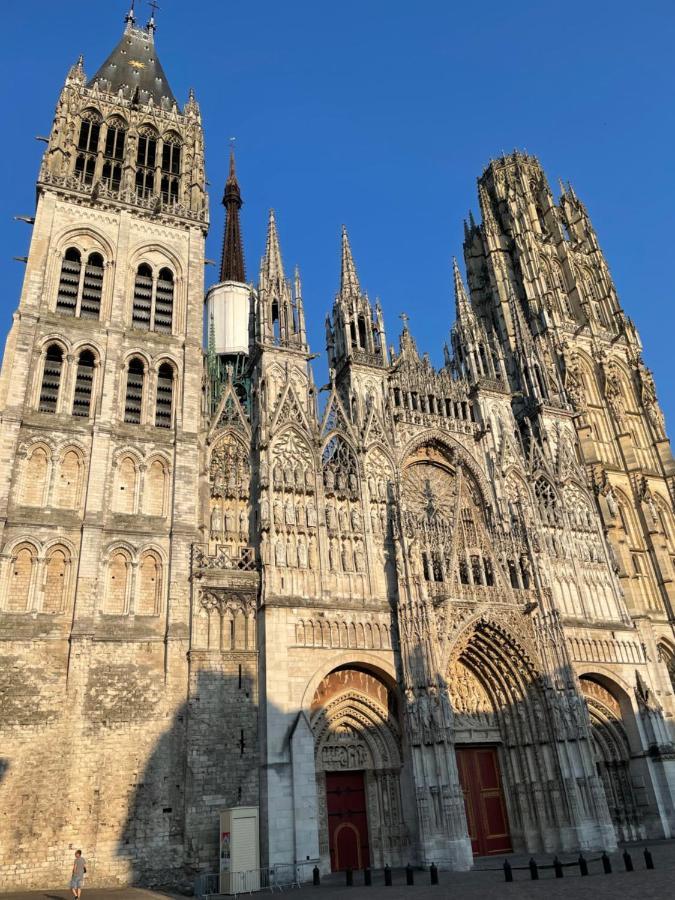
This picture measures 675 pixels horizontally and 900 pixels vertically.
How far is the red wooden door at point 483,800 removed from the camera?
2447 centimetres

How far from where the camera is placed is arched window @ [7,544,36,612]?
69.1ft

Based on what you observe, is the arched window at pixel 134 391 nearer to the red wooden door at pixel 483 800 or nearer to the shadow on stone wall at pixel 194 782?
the shadow on stone wall at pixel 194 782

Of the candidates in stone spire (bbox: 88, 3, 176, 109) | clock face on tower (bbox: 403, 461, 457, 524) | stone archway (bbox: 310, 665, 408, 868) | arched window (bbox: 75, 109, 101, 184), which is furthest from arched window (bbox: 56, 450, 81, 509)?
stone spire (bbox: 88, 3, 176, 109)

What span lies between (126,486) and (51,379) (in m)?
4.98

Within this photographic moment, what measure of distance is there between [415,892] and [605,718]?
50.7ft

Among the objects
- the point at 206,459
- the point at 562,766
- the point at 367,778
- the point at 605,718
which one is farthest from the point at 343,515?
the point at 605,718

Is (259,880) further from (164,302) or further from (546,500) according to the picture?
(164,302)

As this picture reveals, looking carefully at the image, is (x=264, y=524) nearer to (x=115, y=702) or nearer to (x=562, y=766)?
(x=115, y=702)

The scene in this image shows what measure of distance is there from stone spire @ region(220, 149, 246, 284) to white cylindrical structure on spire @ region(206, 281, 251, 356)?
1.98 metres

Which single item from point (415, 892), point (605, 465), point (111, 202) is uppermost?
point (111, 202)

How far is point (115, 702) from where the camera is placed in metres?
20.7

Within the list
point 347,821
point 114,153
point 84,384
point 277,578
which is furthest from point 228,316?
point 347,821

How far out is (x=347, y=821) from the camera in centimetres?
2258

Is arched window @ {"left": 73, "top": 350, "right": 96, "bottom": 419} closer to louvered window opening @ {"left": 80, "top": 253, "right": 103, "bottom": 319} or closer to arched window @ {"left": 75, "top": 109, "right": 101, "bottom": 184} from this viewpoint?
louvered window opening @ {"left": 80, "top": 253, "right": 103, "bottom": 319}
